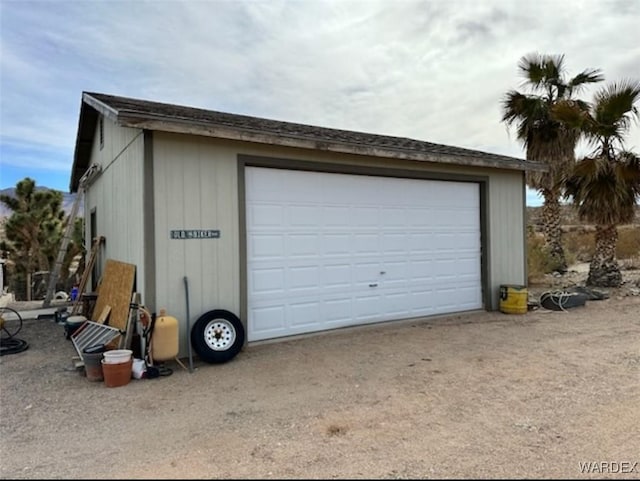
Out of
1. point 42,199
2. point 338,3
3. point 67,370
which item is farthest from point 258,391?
point 42,199

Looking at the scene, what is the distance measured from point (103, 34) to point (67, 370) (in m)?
7.04

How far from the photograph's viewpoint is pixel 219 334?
5.48 meters

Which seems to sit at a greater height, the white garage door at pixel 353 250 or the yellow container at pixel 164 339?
the white garage door at pixel 353 250

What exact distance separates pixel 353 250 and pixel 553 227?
9.60 m

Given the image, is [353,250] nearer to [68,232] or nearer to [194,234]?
[194,234]

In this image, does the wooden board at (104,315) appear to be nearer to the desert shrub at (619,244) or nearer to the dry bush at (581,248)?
the dry bush at (581,248)

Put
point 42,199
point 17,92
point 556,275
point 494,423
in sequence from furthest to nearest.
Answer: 1. point 42,199
2. point 556,275
3. point 17,92
4. point 494,423

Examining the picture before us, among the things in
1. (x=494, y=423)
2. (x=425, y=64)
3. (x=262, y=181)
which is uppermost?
(x=425, y=64)

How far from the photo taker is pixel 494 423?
345 cm

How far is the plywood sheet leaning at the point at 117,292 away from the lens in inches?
232

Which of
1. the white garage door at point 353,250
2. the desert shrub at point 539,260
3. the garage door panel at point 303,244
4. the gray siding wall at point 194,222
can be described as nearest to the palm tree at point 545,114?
the desert shrub at point 539,260

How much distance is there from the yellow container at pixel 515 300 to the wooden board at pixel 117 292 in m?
6.71

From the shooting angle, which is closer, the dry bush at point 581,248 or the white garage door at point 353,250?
the white garage door at point 353,250

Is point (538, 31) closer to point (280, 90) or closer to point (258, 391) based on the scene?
point (280, 90)
